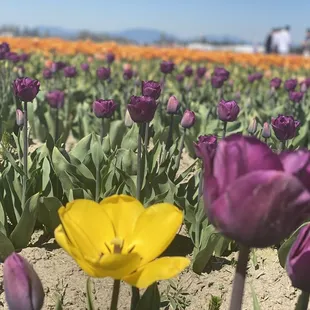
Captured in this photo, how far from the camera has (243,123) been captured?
4871 mm

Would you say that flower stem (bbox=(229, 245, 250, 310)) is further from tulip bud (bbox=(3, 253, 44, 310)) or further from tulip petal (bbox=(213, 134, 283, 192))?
tulip bud (bbox=(3, 253, 44, 310))

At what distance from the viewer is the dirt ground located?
2.23 m

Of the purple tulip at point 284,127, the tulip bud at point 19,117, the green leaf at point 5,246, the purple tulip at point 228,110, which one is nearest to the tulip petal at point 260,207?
the green leaf at point 5,246

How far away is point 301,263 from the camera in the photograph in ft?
3.65

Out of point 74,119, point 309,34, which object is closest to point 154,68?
point 74,119

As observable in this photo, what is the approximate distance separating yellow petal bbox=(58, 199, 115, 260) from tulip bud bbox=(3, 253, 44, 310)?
138 millimetres

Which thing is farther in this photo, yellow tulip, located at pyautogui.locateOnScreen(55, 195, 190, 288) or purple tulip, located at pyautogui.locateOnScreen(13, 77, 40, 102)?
purple tulip, located at pyautogui.locateOnScreen(13, 77, 40, 102)

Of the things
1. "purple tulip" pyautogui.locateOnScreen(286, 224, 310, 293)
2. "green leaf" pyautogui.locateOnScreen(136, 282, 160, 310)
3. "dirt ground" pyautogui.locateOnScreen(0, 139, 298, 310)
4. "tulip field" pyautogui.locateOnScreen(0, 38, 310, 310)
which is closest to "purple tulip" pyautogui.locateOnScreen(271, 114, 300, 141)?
"tulip field" pyautogui.locateOnScreen(0, 38, 310, 310)

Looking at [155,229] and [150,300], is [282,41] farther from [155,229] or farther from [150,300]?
[155,229]

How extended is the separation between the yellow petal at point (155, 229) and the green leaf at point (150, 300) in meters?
0.29

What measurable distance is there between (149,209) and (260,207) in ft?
1.42

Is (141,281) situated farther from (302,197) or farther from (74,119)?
(74,119)

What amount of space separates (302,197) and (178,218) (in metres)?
0.41

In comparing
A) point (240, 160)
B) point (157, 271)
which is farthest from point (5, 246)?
point (240, 160)
